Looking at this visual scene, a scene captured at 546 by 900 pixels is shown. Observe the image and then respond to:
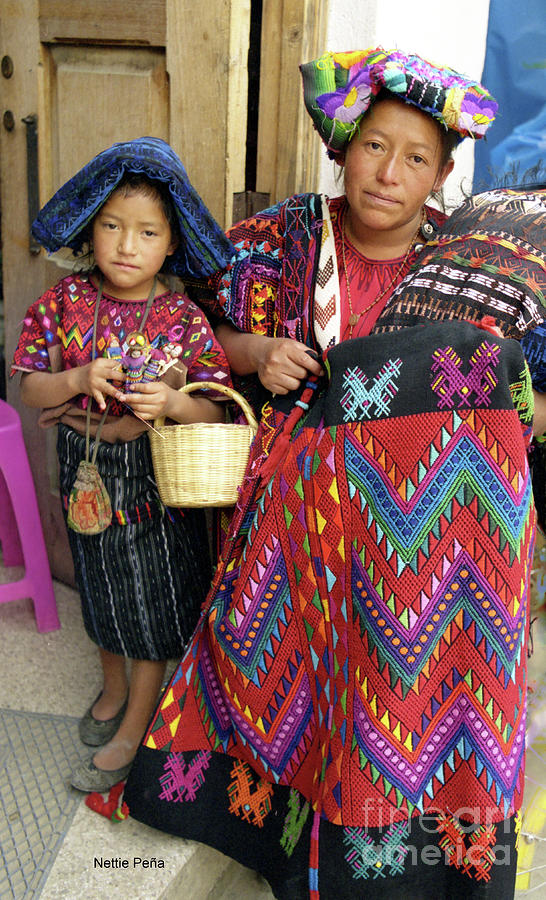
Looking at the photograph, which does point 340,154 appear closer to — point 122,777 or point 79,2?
point 79,2

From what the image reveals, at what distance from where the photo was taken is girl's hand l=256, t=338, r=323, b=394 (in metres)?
1.84

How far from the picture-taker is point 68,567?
308cm

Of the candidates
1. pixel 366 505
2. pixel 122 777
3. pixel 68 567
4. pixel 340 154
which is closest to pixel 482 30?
pixel 340 154

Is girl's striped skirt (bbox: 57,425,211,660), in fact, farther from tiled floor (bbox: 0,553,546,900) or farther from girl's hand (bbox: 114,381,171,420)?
tiled floor (bbox: 0,553,546,900)

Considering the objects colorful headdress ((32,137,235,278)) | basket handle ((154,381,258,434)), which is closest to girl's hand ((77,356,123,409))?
basket handle ((154,381,258,434))

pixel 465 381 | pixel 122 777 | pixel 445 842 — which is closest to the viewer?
pixel 465 381

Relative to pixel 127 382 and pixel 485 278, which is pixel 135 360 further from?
pixel 485 278

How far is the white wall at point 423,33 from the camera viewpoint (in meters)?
2.33

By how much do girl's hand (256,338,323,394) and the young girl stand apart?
17 cm

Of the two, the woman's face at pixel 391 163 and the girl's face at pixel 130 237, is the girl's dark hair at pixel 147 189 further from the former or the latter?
the woman's face at pixel 391 163

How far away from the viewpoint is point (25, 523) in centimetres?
264

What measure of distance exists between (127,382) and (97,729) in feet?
3.55

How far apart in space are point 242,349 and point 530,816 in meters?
1.61

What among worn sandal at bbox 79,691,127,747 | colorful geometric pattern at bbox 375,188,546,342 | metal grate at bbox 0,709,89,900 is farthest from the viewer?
worn sandal at bbox 79,691,127,747
